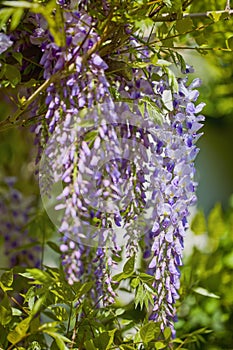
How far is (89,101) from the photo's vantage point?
2.45 feet

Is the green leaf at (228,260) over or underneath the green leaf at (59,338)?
over

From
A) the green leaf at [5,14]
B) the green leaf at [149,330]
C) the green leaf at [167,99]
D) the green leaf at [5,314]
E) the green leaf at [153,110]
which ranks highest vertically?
the green leaf at [5,14]

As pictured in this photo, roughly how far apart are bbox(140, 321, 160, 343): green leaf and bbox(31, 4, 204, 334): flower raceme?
14 mm

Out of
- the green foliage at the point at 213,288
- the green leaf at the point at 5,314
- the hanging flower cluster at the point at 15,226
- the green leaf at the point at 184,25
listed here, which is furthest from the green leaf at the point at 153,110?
the hanging flower cluster at the point at 15,226

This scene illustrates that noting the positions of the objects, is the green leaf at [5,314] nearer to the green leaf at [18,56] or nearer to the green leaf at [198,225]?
the green leaf at [18,56]

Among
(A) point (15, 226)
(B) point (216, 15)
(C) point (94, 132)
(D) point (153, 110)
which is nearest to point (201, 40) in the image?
(B) point (216, 15)

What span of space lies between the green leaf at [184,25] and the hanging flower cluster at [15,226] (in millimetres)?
843

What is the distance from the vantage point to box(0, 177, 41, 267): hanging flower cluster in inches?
61.4

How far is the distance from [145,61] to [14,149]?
91cm

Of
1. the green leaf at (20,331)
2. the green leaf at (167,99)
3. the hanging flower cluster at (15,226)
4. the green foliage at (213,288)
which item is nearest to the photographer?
the green leaf at (20,331)

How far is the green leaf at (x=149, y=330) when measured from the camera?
858 mm

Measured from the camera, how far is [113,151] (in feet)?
2.51

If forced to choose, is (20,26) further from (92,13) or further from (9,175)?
(9,175)

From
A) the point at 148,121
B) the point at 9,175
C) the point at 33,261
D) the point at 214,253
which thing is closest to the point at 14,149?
the point at 9,175
